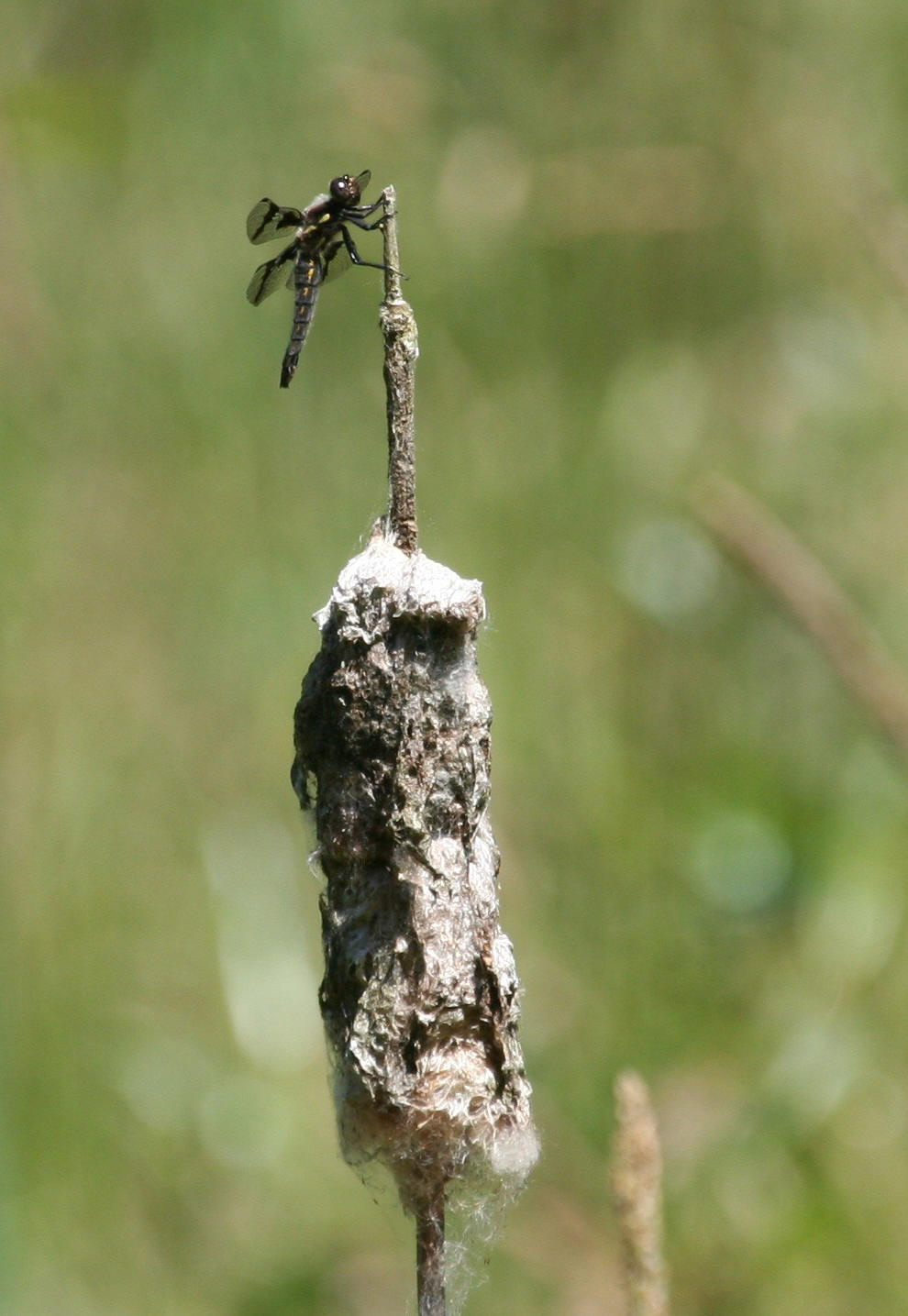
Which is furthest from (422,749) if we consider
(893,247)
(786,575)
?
(893,247)

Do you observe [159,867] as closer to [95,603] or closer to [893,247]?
[95,603]

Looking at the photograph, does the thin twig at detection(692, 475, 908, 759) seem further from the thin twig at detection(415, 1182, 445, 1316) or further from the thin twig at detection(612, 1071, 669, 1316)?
the thin twig at detection(415, 1182, 445, 1316)

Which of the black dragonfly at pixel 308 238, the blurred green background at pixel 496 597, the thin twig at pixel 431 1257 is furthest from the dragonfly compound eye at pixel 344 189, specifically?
the thin twig at pixel 431 1257

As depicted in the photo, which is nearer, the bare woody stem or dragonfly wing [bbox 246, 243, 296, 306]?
the bare woody stem

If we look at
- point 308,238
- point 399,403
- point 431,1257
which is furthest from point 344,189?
point 431,1257

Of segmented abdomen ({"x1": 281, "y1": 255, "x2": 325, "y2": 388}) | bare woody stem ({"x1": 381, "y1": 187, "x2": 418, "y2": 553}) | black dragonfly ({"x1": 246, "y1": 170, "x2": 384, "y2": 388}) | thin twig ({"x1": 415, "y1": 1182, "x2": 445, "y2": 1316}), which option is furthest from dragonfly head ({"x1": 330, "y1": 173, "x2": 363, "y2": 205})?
thin twig ({"x1": 415, "y1": 1182, "x2": 445, "y2": 1316})

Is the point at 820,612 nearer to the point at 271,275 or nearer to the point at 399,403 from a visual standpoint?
the point at 271,275

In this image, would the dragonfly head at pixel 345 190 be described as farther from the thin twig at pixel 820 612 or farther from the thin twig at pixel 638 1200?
the thin twig at pixel 638 1200
